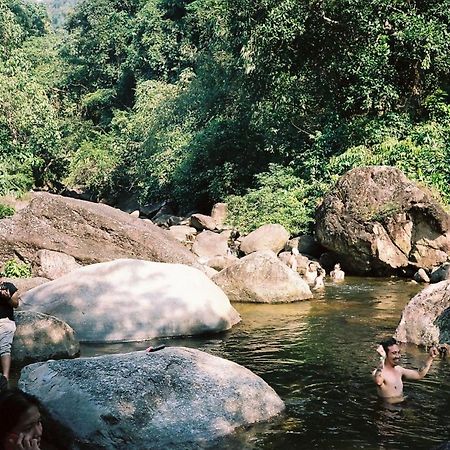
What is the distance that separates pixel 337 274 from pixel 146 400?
35.7 feet

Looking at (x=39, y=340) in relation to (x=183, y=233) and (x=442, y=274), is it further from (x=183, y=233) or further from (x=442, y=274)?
(x=183, y=233)

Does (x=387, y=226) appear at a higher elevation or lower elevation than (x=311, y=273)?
higher

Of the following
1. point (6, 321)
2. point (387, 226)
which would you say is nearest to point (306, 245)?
point (387, 226)

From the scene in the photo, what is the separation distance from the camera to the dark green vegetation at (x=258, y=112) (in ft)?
65.5

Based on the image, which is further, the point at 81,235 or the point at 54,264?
the point at 81,235

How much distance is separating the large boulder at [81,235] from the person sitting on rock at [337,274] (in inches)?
184

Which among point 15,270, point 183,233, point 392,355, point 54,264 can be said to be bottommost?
point 392,355

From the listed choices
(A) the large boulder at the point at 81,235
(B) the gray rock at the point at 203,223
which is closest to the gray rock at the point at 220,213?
(B) the gray rock at the point at 203,223

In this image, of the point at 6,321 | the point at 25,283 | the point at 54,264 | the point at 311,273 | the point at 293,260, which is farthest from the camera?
the point at 293,260

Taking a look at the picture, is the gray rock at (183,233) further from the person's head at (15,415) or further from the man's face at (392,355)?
the person's head at (15,415)

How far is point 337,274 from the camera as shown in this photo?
52.5 feet

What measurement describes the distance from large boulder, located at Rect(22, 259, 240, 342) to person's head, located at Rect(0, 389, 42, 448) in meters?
7.08

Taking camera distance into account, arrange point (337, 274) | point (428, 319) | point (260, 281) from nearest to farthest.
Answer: point (428, 319) → point (260, 281) → point (337, 274)

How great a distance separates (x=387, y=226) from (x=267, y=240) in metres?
3.63
